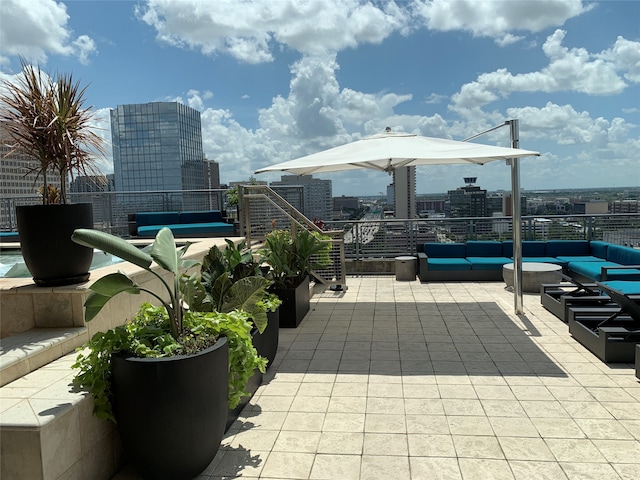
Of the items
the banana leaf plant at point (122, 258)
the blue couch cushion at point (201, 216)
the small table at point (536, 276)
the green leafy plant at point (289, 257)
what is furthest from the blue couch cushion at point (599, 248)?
the blue couch cushion at point (201, 216)

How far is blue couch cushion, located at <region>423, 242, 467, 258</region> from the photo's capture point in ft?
30.0

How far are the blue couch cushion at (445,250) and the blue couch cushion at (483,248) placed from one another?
5.0 inches

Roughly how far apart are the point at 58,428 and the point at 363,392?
225cm

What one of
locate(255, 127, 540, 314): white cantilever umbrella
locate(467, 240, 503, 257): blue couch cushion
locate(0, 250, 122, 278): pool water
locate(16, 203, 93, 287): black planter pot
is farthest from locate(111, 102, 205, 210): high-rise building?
locate(16, 203, 93, 287): black planter pot

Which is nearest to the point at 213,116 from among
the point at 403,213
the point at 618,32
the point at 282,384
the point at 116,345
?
→ the point at 403,213

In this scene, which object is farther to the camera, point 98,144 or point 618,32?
point 618,32

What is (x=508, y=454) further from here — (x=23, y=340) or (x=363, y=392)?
(x=23, y=340)

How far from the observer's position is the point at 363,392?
3732 millimetres

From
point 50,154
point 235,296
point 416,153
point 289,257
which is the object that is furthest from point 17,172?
point 416,153

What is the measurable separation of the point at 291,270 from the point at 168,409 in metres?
3.79

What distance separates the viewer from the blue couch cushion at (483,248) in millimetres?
8953

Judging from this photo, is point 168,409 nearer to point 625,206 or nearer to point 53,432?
point 53,432

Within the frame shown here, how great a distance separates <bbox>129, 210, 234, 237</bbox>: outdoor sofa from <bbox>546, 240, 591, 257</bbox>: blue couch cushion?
6.88m

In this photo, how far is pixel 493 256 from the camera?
8.95 m
